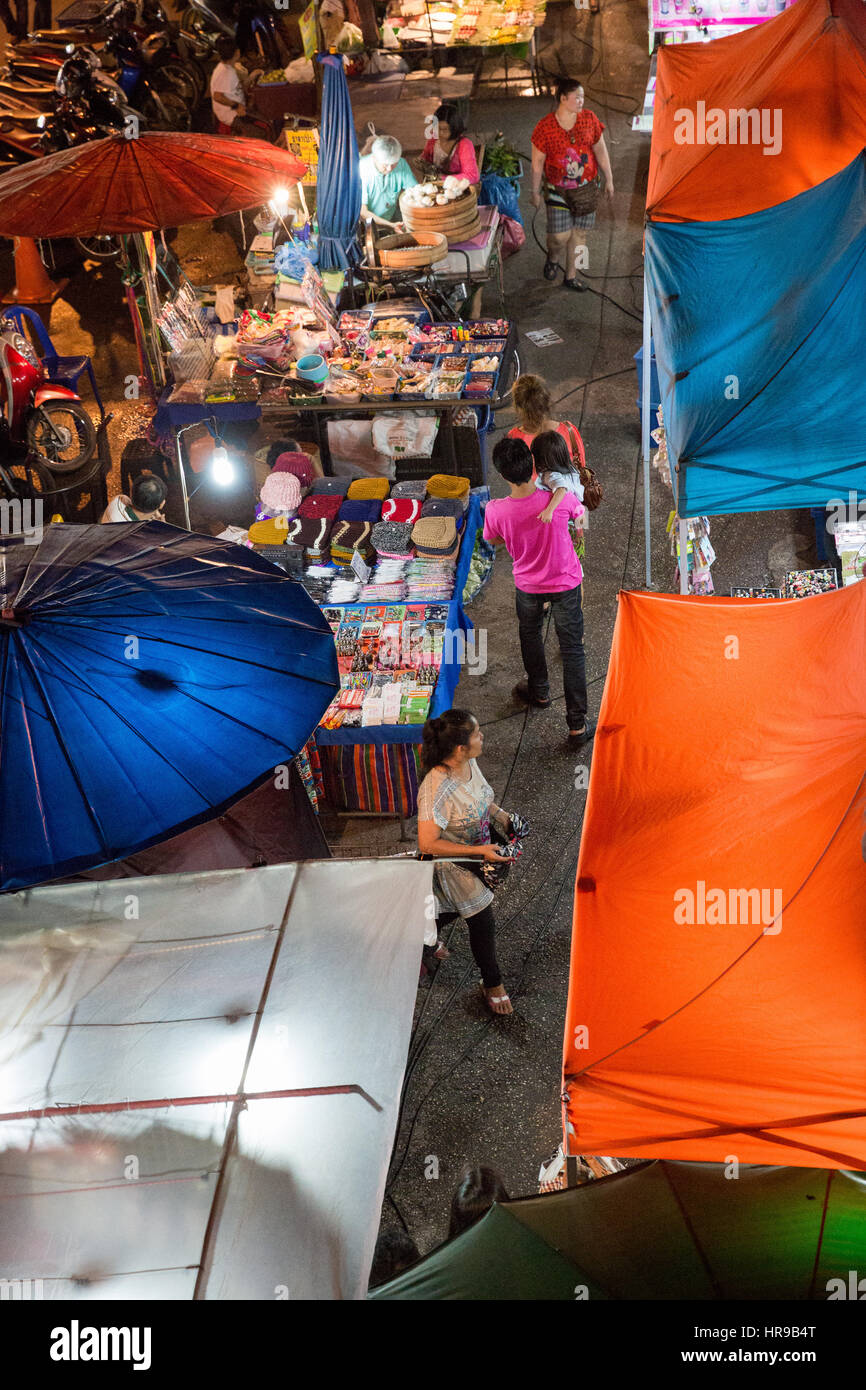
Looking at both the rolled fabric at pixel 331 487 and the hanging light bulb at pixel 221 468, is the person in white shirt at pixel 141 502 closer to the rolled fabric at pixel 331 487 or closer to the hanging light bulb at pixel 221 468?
the rolled fabric at pixel 331 487

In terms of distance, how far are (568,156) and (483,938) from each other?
22.5 feet

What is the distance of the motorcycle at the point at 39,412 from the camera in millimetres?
8039

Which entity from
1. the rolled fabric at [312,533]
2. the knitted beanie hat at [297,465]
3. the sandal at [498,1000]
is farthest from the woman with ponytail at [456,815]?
the knitted beanie hat at [297,465]

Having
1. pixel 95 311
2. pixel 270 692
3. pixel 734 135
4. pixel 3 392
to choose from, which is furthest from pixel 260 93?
pixel 270 692

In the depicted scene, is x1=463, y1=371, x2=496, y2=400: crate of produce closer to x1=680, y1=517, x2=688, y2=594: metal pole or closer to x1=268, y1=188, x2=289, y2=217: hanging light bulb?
x1=268, y1=188, x2=289, y2=217: hanging light bulb

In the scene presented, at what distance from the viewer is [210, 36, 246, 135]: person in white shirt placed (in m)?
11.1

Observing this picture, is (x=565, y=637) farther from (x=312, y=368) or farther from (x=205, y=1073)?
(x=205, y=1073)

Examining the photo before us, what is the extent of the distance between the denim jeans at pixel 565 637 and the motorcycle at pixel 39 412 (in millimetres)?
3657

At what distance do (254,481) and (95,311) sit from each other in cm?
335

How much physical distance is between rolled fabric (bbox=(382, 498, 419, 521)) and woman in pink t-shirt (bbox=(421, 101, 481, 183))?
374 cm

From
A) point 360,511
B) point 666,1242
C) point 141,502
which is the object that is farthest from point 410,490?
point 666,1242

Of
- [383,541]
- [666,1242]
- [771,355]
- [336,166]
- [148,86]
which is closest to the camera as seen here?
[666,1242]

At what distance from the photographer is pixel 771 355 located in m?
5.76

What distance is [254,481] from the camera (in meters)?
8.41
